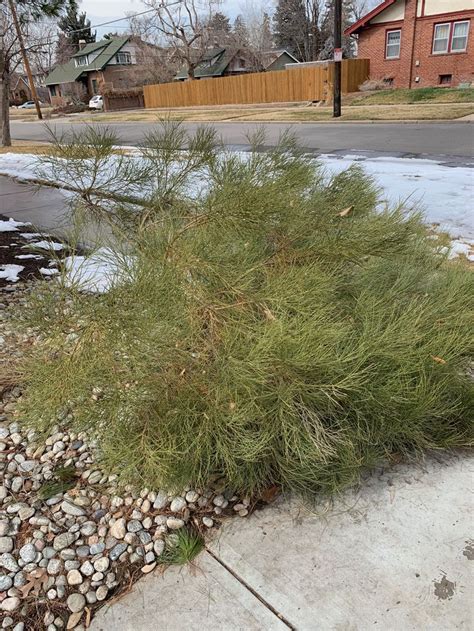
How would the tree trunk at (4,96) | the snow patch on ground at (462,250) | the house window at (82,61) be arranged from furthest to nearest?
the house window at (82,61) < the tree trunk at (4,96) < the snow patch on ground at (462,250)

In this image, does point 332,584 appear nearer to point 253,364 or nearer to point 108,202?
point 253,364

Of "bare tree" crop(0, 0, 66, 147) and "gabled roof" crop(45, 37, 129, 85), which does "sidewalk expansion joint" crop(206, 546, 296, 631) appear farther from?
"gabled roof" crop(45, 37, 129, 85)

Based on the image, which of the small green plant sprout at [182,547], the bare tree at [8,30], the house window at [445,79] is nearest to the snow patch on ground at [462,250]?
the small green plant sprout at [182,547]

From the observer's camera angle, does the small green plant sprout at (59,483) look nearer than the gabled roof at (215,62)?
Yes

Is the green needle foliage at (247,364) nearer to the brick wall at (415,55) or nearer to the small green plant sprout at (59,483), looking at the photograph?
the small green plant sprout at (59,483)

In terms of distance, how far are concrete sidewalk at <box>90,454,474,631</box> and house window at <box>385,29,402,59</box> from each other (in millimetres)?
30105

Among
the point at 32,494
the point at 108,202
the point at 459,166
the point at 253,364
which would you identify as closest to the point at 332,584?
the point at 253,364

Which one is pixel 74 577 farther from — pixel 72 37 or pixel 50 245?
pixel 72 37

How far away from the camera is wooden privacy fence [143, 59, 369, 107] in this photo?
1109 inches

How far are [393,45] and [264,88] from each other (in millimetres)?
8384

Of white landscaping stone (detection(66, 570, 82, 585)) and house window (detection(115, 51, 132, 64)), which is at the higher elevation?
house window (detection(115, 51, 132, 64))

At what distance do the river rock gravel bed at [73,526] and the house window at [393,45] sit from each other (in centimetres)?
3009

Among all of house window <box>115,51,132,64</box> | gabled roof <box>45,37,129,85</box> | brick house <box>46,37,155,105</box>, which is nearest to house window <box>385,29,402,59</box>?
brick house <box>46,37,155,105</box>

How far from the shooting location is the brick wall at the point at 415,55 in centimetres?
2469
